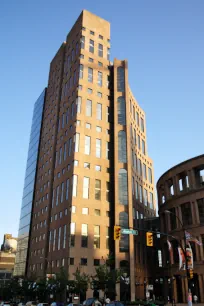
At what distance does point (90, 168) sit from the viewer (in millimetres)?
71938

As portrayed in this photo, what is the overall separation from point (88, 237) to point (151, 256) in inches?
911

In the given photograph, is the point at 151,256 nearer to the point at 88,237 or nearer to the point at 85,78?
the point at 88,237

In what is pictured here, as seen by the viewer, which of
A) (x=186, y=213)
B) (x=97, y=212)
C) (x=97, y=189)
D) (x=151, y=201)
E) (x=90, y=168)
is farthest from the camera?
(x=151, y=201)

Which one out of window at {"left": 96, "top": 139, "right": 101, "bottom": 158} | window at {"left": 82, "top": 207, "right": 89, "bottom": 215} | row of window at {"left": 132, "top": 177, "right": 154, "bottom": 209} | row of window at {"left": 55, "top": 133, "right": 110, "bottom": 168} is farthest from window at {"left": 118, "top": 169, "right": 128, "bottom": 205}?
window at {"left": 82, "top": 207, "right": 89, "bottom": 215}

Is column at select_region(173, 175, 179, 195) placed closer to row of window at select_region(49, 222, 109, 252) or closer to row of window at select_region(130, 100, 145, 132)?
row of window at select_region(49, 222, 109, 252)

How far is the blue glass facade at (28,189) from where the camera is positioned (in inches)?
3893

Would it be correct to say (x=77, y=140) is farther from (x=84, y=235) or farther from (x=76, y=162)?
(x=84, y=235)

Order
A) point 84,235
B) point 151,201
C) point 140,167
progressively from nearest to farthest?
point 84,235 → point 140,167 → point 151,201

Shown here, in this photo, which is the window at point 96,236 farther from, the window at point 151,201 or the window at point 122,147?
the window at point 151,201

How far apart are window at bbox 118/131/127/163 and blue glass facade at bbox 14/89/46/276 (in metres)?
38.9

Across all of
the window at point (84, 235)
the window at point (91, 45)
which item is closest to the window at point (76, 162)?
the window at point (84, 235)

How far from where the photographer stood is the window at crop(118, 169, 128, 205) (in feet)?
234

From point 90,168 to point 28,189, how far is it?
44630 mm

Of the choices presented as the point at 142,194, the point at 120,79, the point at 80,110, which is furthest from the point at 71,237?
the point at 120,79
